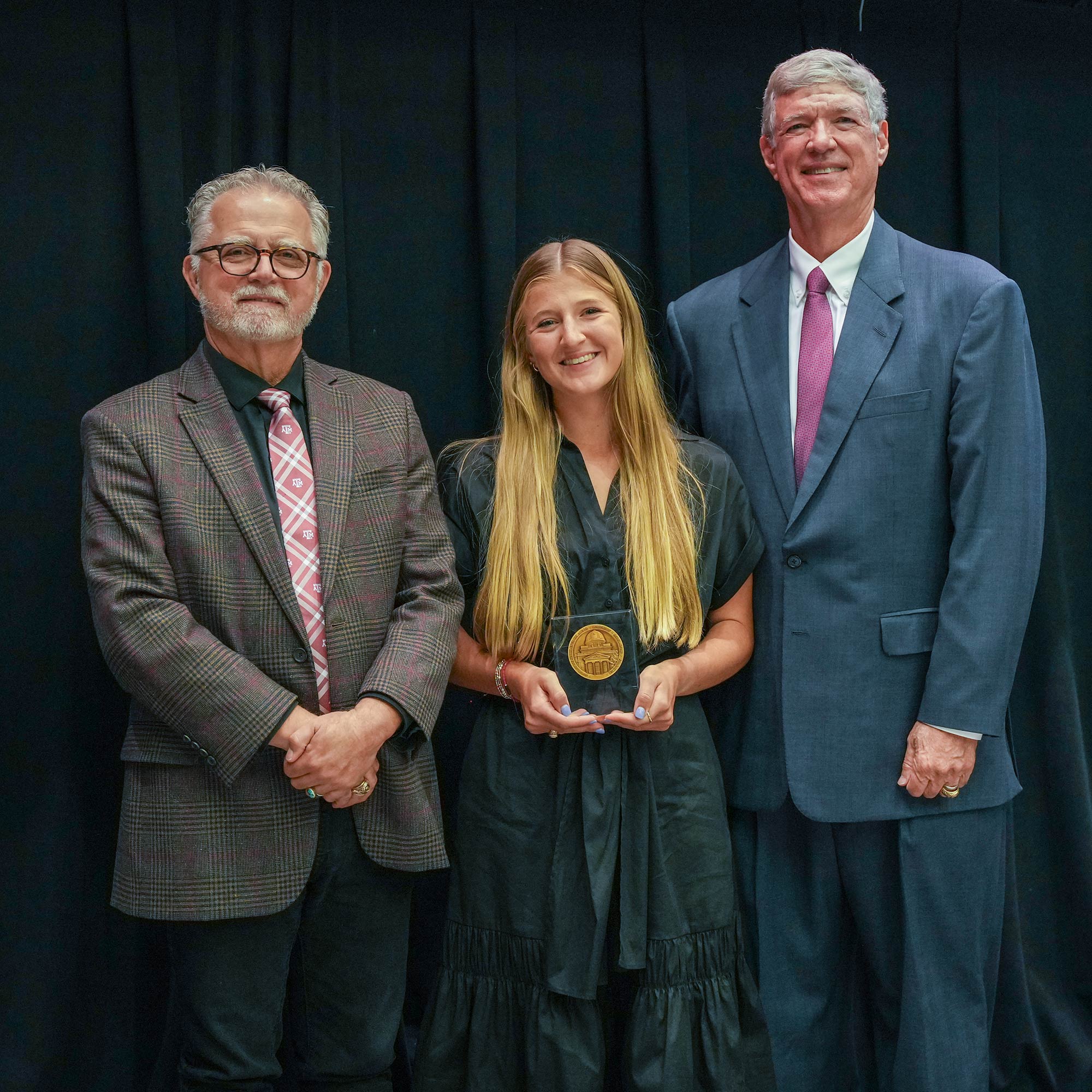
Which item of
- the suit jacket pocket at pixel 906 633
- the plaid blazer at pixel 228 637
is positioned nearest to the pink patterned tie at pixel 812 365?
the suit jacket pocket at pixel 906 633

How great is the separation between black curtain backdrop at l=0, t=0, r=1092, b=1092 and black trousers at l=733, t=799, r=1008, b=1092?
57 cm

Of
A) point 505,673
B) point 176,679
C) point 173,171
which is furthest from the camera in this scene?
point 173,171

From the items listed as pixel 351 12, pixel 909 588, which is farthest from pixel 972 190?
pixel 351 12

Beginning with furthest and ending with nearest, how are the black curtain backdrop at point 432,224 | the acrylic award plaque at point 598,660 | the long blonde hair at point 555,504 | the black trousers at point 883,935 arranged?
the black curtain backdrop at point 432,224 < the black trousers at point 883,935 < the long blonde hair at point 555,504 < the acrylic award plaque at point 598,660

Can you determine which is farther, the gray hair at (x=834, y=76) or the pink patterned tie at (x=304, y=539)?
the gray hair at (x=834, y=76)

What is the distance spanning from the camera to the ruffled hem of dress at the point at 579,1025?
2.03m

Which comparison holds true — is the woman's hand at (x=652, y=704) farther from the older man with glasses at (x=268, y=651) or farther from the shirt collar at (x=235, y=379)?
the shirt collar at (x=235, y=379)

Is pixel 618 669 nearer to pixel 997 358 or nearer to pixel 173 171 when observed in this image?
pixel 997 358

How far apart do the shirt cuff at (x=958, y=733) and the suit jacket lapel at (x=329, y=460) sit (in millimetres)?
1147

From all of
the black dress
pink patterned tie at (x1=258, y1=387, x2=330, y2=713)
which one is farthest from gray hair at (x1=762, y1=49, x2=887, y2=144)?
pink patterned tie at (x1=258, y1=387, x2=330, y2=713)

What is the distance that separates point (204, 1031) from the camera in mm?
1950

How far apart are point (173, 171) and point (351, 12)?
558 millimetres

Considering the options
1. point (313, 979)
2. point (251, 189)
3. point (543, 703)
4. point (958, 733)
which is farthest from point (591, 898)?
point (251, 189)

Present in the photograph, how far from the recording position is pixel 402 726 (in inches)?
78.2
